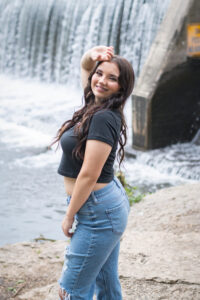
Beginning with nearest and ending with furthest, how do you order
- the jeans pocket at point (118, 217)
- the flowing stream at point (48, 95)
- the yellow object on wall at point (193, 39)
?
the jeans pocket at point (118, 217) < the flowing stream at point (48, 95) < the yellow object on wall at point (193, 39)

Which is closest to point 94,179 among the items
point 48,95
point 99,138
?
point 99,138

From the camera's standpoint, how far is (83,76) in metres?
2.96

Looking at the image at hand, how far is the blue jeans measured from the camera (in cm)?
245

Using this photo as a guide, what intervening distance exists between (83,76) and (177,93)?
6.08m

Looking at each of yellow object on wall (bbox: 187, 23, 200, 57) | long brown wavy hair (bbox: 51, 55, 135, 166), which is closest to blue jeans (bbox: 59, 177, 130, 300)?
long brown wavy hair (bbox: 51, 55, 135, 166)

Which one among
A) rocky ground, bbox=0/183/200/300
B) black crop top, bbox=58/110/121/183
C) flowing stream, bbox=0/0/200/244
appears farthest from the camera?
flowing stream, bbox=0/0/200/244

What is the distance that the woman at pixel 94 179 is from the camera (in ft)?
7.77

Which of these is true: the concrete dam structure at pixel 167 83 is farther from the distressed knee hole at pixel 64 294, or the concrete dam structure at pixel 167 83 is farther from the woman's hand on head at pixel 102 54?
the distressed knee hole at pixel 64 294

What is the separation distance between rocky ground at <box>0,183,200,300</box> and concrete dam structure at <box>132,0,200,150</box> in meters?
2.97

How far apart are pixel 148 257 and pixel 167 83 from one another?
5.28 m

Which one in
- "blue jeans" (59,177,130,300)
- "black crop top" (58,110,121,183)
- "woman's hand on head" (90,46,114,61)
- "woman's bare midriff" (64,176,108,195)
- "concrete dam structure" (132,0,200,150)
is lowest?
"concrete dam structure" (132,0,200,150)

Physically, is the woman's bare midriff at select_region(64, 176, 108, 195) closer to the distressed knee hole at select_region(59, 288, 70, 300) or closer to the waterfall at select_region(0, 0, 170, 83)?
the distressed knee hole at select_region(59, 288, 70, 300)

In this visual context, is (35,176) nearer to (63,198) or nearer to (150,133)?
(63,198)

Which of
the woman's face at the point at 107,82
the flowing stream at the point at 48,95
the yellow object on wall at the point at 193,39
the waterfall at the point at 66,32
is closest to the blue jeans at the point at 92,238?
the woman's face at the point at 107,82
